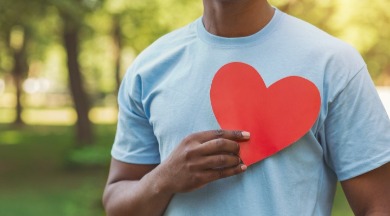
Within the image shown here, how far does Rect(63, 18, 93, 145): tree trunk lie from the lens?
61.3 feet

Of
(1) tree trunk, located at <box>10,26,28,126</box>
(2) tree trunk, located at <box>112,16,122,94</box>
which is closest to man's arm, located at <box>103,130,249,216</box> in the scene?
(2) tree trunk, located at <box>112,16,122,94</box>

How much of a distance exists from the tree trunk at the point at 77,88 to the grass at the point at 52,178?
1.52ft

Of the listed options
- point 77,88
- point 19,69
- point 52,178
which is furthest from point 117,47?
point 52,178

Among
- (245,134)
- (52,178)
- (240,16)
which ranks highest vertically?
(240,16)

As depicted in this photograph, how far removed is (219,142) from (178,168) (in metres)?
0.14

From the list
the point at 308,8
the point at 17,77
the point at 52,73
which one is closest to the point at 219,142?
the point at 308,8

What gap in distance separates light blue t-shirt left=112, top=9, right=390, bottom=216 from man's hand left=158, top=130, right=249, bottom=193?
0.06 m

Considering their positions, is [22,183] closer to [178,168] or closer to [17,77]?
[178,168]

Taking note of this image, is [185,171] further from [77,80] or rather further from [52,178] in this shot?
[77,80]

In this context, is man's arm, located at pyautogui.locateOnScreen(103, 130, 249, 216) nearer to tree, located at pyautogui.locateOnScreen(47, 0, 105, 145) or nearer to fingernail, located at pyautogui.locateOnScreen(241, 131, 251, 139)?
fingernail, located at pyautogui.locateOnScreen(241, 131, 251, 139)

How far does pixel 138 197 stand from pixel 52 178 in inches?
596

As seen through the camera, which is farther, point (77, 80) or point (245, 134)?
point (77, 80)

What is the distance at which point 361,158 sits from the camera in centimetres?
174

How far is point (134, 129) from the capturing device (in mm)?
2035
